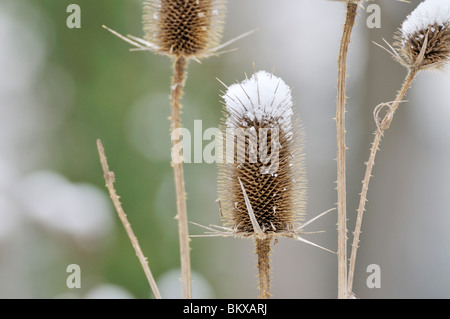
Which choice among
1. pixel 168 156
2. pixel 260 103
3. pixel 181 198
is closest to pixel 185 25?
pixel 260 103

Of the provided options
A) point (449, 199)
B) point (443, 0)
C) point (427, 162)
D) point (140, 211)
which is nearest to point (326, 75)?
point (427, 162)

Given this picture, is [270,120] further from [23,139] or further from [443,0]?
[23,139]

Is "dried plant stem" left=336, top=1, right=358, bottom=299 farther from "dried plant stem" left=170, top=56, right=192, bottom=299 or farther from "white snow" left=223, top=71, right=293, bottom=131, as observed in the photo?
"dried plant stem" left=170, top=56, right=192, bottom=299

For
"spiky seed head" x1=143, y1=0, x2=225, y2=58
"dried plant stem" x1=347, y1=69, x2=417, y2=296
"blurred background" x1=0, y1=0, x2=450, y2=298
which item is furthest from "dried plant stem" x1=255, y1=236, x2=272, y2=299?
"blurred background" x1=0, y1=0, x2=450, y2=298

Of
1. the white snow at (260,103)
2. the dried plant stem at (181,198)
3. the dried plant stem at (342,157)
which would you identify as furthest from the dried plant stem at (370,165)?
the dried plant stem at (181,198)

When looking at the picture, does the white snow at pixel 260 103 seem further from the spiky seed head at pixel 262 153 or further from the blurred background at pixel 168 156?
the blurred background at pixel 168 156

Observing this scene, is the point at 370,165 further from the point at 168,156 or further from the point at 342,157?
the point at 168,156
